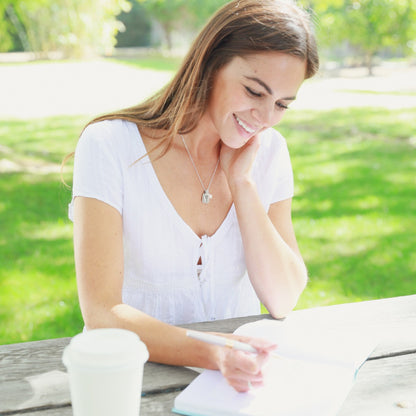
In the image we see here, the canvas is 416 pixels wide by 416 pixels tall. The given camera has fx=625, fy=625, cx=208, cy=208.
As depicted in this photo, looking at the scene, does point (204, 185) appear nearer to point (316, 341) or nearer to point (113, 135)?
point (113, 135)

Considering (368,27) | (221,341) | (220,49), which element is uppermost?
(368,27)

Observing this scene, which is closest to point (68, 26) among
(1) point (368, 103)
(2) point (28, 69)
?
(2) point (28, 69)

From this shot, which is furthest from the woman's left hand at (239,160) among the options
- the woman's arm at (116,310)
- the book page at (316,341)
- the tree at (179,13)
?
the tree at (179,13)

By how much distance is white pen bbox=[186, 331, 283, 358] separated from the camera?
39.6 inches

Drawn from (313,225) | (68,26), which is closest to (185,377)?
(313,225)

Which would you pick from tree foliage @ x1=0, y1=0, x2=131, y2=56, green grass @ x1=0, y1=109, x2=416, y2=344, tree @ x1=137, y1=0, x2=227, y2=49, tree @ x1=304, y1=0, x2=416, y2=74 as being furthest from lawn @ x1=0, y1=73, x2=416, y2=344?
tree @ x1=137, y1=0, x2=227, y2=49

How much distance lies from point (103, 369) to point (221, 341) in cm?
27

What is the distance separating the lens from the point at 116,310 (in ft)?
4.38

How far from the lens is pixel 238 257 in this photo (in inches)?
68.7

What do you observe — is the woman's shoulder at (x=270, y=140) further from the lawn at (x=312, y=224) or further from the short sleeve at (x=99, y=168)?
the lawn at (x=312, y=224)

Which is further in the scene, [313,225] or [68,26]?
[68,26]

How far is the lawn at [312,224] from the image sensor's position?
321 cm

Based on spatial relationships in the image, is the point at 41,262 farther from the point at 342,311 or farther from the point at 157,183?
the point at 342,311

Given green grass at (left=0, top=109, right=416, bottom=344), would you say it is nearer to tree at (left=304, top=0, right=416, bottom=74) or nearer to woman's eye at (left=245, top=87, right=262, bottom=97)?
woman's eye at (left=245, top=87, right=262, bottom=97)
